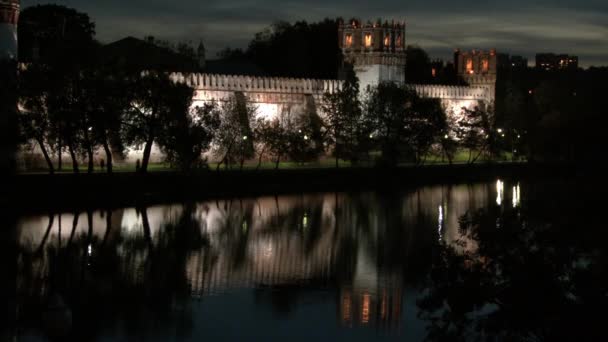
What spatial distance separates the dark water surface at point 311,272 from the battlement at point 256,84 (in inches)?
345

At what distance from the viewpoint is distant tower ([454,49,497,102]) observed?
55344mm

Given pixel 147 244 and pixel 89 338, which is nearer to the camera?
pixel 89 338

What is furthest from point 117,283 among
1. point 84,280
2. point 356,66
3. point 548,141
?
point 356,66

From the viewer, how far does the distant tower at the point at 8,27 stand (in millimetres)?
29297

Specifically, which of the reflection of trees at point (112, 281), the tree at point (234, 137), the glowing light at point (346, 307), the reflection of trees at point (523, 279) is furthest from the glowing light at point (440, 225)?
the reflection of trees at point (523, 279)

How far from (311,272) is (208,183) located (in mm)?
12831

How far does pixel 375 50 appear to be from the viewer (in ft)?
150

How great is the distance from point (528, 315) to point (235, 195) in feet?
71.0

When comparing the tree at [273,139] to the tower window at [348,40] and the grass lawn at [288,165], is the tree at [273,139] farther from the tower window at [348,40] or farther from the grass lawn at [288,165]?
the tower window at [348,40]

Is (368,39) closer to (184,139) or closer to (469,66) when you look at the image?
(469,66)

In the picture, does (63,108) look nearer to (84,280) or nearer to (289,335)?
(84,280)

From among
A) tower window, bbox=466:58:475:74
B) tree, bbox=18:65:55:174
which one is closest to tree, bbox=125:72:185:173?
tree, bbox=18:65:55:174

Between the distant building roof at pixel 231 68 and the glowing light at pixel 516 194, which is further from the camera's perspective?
the distant building roof at pixel 231 68

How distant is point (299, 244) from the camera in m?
22.4
